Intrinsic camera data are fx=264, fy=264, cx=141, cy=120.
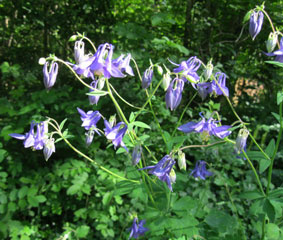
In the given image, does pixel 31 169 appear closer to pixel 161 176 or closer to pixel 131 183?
pixel 131 183

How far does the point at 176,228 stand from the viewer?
1463mm

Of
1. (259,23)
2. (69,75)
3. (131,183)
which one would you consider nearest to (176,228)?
(131,183)

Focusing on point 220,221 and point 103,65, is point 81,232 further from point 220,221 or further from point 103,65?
point 103,65

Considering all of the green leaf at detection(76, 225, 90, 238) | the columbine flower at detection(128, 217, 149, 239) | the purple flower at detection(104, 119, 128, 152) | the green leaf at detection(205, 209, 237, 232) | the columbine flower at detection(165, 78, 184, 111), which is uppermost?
the columbine flower at detection(165, 78, 184, 111)

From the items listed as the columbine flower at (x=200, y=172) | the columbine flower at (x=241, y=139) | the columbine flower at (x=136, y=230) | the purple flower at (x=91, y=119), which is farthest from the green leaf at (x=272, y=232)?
the purple flower at (x=91, y=119)

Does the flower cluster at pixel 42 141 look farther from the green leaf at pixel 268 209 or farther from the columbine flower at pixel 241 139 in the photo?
the green leaf at pixel 268 209

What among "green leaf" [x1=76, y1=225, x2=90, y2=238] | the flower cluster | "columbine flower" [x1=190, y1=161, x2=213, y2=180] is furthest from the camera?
"green leaf" [x1=76, y1=225, x2=90, y2=238]

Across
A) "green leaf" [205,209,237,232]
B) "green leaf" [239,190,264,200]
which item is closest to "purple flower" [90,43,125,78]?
"green leaf" [239,190,264,200]

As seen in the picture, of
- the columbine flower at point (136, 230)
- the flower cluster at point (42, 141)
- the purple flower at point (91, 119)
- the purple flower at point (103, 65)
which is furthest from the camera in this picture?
the columbine flower at point (136, 230)

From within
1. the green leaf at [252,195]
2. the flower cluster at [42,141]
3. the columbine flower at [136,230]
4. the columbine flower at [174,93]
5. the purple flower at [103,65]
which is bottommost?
the columbine flower at [136,230]

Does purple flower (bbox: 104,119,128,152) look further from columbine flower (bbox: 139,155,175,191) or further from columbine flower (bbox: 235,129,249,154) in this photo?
columbine flower (bbox: 235,129,249,154)

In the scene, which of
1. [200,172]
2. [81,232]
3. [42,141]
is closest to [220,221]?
[200,172]

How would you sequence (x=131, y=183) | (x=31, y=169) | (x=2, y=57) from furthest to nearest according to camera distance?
1. (x=2, y=57)
2. (x=31, y=169)
3. (x=131, y=183)

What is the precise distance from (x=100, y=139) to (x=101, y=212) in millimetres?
902
